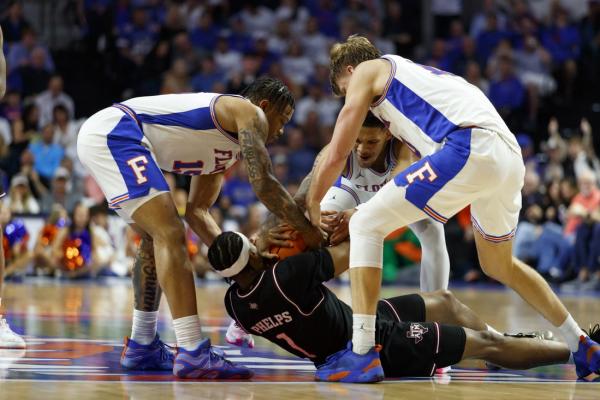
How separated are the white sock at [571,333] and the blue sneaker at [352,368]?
1.10 metres

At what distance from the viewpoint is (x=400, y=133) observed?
5.01 metres

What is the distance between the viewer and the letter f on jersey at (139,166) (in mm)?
4895

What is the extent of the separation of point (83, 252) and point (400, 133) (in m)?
8.36

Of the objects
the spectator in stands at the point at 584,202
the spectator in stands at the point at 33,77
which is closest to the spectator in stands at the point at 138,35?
the spectator in stands at the point at 33,77

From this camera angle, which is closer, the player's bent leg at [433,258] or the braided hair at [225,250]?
the braided hair at [225,250]

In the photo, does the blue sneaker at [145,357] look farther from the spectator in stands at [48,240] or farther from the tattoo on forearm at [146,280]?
the spectator in stands at [48,240]

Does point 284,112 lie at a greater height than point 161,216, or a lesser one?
greater

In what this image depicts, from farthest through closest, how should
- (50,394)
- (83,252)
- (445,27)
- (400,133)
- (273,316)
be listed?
(445,27) → (83,252) → (400,133) → (273,316) → (50,394)

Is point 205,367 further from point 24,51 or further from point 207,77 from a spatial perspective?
point 24,51

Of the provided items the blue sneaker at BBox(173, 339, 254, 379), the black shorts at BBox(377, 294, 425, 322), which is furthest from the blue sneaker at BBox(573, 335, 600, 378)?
the blue sneaker at BBox(173, 339, 254, 379)

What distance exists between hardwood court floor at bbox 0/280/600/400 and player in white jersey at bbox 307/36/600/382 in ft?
0.93

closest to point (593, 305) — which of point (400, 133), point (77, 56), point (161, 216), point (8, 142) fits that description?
point (400, 133)

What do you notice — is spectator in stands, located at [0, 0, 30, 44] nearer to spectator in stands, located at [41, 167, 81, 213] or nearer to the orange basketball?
spectator in stands, located at [41, 167, 81, 213]

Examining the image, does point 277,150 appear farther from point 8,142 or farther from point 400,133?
point 400,133
